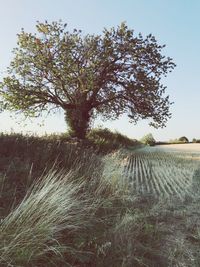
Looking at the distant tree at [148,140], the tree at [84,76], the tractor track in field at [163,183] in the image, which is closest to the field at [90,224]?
the tractor track in field at [163,183]

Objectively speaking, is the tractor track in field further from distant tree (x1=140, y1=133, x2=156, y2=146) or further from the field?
distant tree (x1=140, y1=133, x2=156, y2=146)

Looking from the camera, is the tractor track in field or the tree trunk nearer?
the tractor track in field

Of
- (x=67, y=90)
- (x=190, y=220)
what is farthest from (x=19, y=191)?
(x=67, y=90)

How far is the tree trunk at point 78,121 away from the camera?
22.0 metres

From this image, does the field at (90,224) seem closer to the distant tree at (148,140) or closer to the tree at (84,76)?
the tree at (84,76)

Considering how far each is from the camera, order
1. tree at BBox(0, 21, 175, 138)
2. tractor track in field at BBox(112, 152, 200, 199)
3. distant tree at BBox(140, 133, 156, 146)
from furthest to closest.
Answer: distant tree at BBox(140, 133, 156, 146) → tree at BBox(0, 21, 175, 138) → tractor track in field at BBox(112, 152, 200, 199)

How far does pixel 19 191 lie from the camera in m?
4.62

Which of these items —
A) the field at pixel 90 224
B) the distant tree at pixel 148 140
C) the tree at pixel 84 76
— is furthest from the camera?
the distant tree at pixel 148 140

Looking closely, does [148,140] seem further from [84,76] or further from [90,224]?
[90,224]

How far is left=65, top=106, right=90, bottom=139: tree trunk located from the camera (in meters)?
22.0

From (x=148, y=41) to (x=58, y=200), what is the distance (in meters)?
19.2

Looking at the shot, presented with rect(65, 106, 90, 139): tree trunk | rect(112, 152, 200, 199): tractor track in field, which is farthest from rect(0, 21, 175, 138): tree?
rect(112, 152, 200, 199): tractor track in field

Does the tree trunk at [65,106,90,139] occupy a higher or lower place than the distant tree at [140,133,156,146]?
higher

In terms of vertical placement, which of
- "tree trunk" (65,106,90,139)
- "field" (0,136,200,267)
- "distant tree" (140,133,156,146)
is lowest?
"field" (0,136,200,267)
